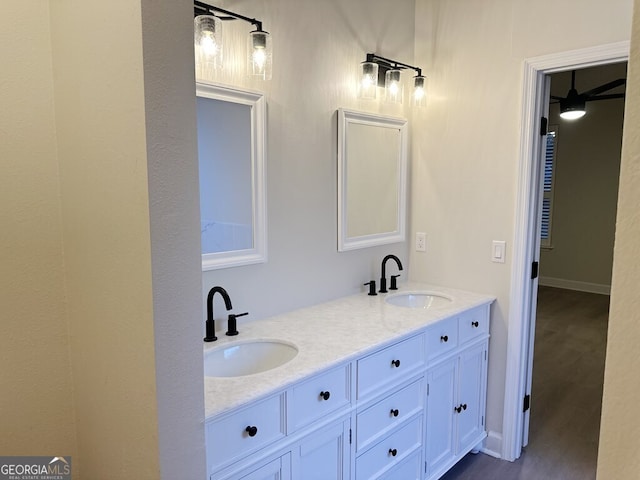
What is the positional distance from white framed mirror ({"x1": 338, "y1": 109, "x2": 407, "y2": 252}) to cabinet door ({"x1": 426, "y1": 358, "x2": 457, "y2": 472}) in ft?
2.63

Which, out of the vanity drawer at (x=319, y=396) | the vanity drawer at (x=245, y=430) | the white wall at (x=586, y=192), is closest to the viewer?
the vanity drawer at (x=245, y=430)

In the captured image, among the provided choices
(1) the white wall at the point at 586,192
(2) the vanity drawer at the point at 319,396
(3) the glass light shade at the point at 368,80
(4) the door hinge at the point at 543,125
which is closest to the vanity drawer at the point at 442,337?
(2) the vanity drawer at the point at 319,396

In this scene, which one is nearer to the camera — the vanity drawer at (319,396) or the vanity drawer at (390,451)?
the vanity drawer at (319,396)

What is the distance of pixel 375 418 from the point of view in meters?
1.88

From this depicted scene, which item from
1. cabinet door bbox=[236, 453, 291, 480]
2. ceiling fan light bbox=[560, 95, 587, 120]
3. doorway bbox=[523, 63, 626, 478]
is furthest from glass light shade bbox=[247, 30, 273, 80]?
ceiling fan light bbox=[560, 95, 587, 120]

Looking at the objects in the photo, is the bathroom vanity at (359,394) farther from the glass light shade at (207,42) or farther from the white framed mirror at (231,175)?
the glass light shade at (207,42)

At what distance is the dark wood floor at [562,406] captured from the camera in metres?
2.53

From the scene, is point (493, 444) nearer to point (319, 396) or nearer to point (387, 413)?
point (387, 413)

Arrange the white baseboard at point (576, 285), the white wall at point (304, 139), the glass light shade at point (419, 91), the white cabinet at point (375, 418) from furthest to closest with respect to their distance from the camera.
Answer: the white baseboard at point (576, 285) < the glass light shade at point (419, 91) < the white wall at point (304, 139) < the white cabinet at point (375, 418)

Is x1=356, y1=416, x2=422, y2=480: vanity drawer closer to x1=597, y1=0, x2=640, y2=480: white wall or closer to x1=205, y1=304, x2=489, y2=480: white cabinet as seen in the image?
x1=205, y1=304, x2=489, y2=480: white cabinet

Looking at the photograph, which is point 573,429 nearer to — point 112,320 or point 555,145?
point 112,320

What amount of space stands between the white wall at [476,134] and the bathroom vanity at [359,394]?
6.5 inches

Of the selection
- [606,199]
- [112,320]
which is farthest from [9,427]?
[606,199]

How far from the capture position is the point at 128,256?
1.03 metres
